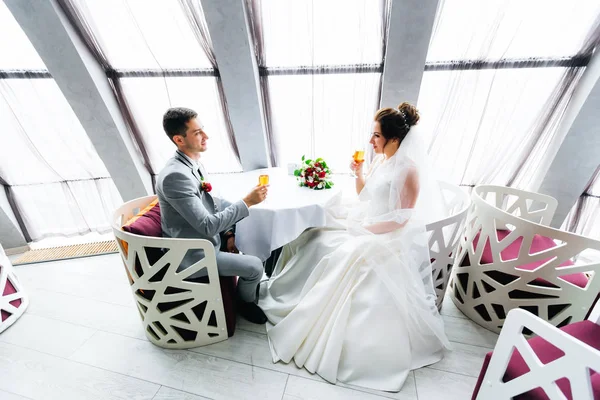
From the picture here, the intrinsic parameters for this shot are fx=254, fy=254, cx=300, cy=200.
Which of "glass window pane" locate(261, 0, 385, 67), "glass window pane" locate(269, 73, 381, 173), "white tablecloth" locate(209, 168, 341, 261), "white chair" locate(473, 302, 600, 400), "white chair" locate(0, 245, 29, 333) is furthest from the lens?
"glass window pane" locate(269, 73, 381, 173)

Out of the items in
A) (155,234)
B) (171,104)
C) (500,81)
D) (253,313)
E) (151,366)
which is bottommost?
(151,366)

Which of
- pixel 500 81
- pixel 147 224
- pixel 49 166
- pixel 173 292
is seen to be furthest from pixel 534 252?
pixel 49 166

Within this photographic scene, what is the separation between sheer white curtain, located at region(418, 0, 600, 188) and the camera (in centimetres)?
210

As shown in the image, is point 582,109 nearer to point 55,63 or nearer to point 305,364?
point 305,364

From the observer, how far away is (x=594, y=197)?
2678 mm

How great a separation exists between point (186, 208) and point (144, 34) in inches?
80.6

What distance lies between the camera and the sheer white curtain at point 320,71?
7.32 ft

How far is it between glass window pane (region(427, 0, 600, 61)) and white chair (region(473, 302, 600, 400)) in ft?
7.29

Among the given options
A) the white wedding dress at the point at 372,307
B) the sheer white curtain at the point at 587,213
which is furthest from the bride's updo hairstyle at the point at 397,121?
the sheer white curtain at the point at 587,213

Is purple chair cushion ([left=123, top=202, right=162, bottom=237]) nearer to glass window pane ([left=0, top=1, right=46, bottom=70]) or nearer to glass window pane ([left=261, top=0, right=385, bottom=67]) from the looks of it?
glass window pane ([left=261, top=0, right=385, bottom=67])

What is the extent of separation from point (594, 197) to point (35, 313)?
17.5 feet

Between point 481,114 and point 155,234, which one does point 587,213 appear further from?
point 155,234

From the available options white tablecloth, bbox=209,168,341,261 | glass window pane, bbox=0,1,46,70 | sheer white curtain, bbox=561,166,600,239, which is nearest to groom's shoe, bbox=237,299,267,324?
white tablecloth, bbox=209,168,341,261

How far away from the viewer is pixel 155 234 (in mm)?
1516
